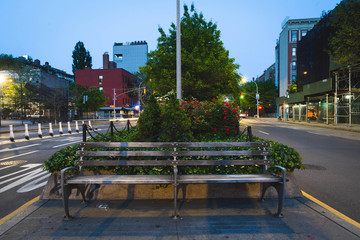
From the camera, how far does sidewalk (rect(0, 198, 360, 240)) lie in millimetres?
3070

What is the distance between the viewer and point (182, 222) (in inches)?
134

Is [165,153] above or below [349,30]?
below

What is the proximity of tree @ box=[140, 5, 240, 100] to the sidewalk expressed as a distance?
1841cm

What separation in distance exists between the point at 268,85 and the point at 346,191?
77.0 meters

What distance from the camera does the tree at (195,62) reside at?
2194 centimetres

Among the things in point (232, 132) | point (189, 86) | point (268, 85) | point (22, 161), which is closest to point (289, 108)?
point (268, 85)

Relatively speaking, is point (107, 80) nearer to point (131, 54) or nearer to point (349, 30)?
point (131, 54)

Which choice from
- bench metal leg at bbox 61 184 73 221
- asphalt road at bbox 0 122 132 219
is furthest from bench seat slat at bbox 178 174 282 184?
asphalt road at bbox 0 122 132 219

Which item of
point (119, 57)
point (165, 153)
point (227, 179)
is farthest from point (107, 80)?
point (227, 179)

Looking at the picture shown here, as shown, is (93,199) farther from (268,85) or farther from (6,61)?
(268,85)

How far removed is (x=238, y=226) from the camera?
329cm

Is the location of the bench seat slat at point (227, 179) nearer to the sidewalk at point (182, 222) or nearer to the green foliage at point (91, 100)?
the sidewalk at point (182, 222)

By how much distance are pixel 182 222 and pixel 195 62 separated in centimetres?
1923

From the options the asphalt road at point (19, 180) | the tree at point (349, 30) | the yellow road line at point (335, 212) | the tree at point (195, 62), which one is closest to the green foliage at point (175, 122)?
the yellow road line at point (335, 212)
